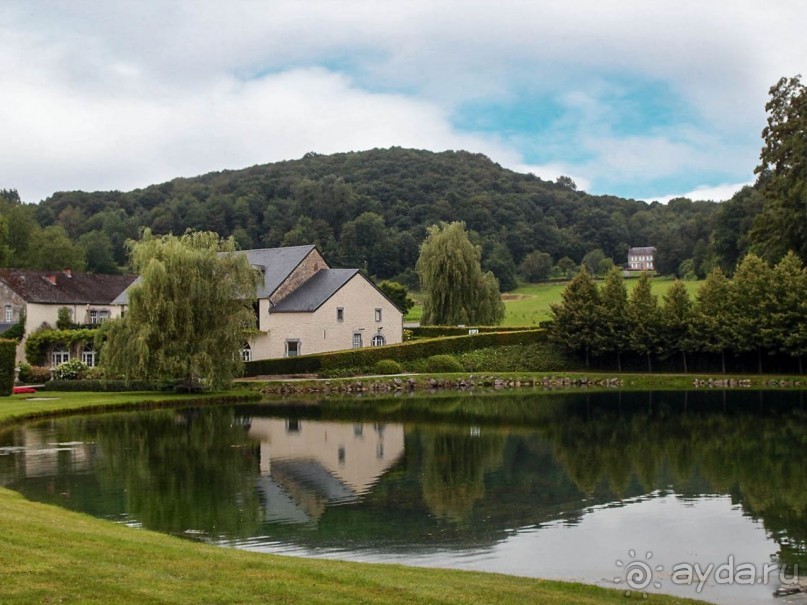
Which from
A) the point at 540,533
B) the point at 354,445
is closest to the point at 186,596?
the point at 540,533

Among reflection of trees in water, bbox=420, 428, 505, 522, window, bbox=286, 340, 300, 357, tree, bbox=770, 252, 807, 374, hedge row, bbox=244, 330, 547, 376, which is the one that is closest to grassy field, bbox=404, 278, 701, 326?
hedge row, bbox=244, 330, 547, 376

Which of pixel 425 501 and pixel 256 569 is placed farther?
pixel 425 501

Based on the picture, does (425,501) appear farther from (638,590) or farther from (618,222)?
(618,222)

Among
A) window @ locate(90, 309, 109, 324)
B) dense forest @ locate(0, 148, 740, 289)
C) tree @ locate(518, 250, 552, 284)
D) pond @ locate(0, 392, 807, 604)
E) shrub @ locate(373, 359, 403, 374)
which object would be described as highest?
dense forest @ locate(0, 148, 740, 289)

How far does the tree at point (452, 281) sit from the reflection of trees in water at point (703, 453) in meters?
24.8

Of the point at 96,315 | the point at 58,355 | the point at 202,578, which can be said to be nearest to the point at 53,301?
the point at 96,315

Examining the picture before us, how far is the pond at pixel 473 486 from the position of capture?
42.3ft

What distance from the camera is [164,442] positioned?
26062 mm

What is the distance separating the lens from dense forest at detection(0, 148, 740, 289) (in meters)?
94.5

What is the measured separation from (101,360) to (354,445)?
18408 millimetres

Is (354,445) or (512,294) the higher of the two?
(512,294)

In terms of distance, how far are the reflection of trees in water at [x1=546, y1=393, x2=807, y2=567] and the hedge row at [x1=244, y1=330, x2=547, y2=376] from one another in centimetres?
1551

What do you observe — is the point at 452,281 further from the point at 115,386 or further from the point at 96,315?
the point at 115,386

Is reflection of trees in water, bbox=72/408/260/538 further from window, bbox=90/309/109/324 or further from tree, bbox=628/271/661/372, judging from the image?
tree, bbox=628/271/661/372
